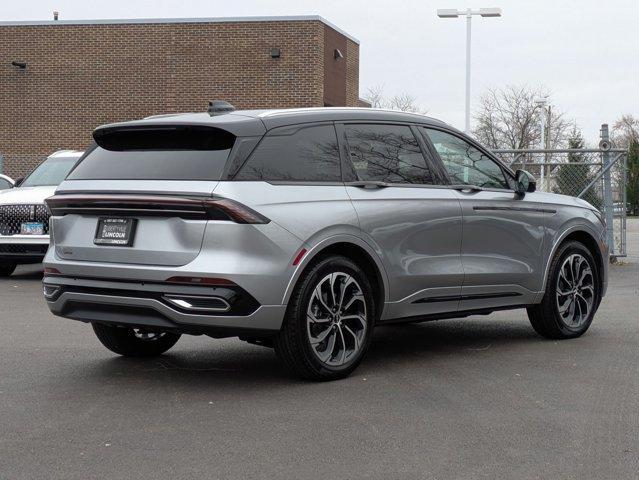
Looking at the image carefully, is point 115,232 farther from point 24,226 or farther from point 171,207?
point 24,226

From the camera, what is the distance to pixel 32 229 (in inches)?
563

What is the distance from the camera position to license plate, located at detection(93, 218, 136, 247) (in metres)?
6.45

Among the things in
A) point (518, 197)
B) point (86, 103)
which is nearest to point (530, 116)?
point (86, 103)

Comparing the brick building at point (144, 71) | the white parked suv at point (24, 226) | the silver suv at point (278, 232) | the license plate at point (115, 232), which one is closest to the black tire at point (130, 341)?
the silver suv at point (278, 232)

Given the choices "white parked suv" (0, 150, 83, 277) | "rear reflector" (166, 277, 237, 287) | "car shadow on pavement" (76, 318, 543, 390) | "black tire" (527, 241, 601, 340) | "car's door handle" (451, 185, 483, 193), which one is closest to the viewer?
"rear reflector" (166, 277, 237, 287)

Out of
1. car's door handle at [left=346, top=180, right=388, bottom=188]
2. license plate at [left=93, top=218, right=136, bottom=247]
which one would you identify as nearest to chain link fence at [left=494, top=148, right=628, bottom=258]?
car's door handle at [left=346, top=180, right=388, bottom=188]

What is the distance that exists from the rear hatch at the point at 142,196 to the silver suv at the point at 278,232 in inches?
0.4

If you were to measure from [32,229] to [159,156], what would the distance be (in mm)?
8157

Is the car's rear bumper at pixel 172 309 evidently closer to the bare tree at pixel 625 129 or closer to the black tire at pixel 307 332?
the black tire at pixel 307 332

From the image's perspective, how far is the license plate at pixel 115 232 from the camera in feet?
21.1

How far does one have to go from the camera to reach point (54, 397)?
20.9 ft

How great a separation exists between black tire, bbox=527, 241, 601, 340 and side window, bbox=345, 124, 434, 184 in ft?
5.39

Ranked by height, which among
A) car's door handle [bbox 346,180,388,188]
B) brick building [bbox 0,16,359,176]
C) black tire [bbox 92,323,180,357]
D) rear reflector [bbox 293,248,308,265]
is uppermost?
brick building [bbox 0,16,359,176]

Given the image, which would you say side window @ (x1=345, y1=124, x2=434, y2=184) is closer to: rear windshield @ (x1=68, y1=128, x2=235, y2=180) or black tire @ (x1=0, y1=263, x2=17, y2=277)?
rear windshield @ (x1=68, y1=128, x2=235, y2=180)
